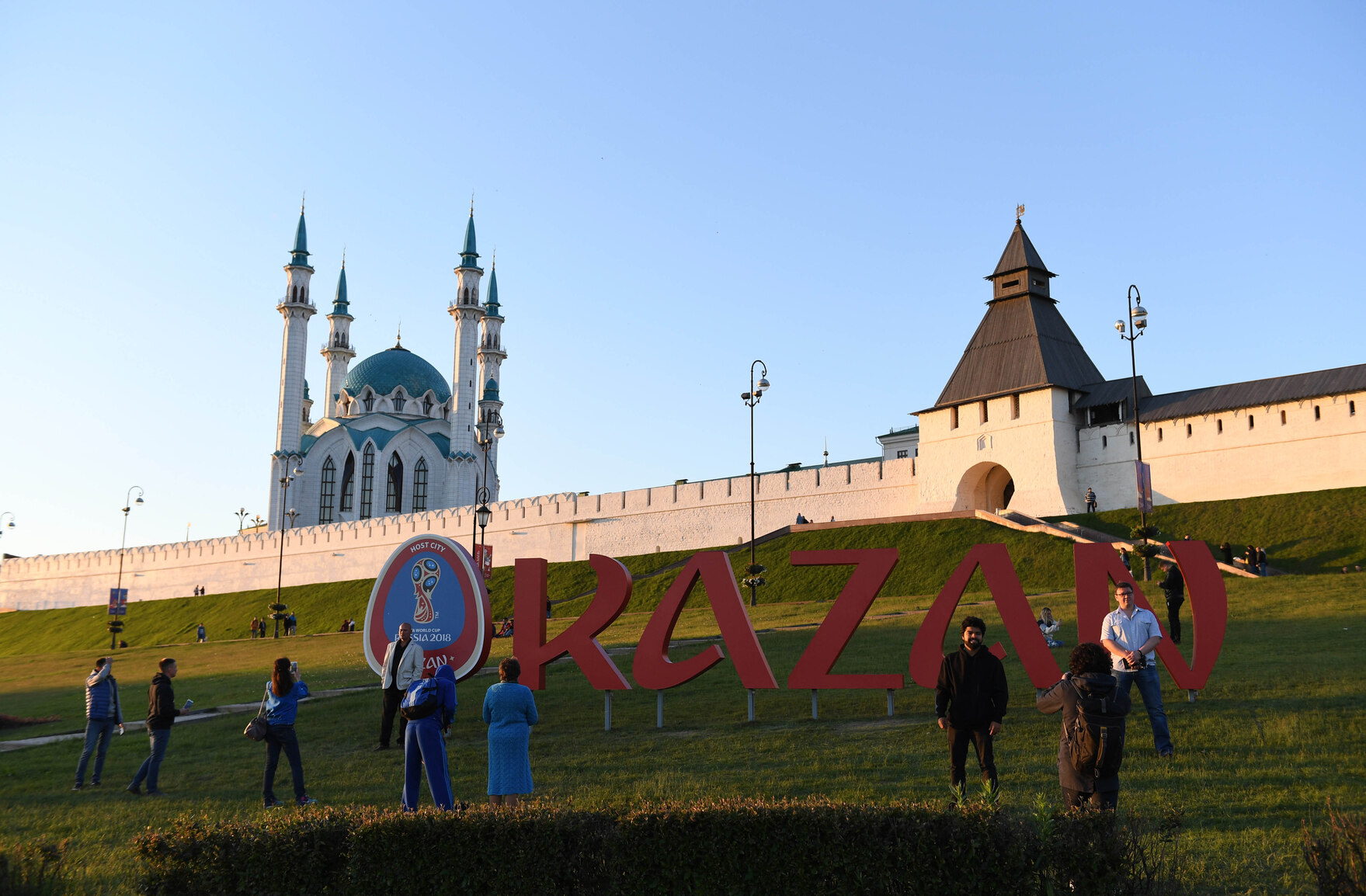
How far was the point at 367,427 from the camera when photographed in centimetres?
7975

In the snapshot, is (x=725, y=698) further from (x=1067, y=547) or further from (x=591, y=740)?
(x=1067, y=547)

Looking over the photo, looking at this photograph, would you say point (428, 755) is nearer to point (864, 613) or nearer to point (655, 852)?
point (655, 852)

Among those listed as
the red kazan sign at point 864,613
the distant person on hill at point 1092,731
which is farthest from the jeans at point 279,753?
the distant person on hill at point 1092,731

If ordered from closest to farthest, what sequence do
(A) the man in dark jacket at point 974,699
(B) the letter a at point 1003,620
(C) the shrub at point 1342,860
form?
(C) the shrub at point 1342,860 → (A) the man in dark jacket at point 974,699 → (B) the letter a at point 1003,620

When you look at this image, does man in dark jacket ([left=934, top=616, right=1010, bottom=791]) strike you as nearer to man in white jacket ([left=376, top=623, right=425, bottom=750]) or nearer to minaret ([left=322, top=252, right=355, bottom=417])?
man in white jacket ([left=376, top=623, right=425, bottom=750])

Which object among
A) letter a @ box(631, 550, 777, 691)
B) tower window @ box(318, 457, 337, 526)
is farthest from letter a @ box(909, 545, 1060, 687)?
tower window @ box(318, 457, 337, 526)

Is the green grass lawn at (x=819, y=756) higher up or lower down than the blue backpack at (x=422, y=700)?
lower down

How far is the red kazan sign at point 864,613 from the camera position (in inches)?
535

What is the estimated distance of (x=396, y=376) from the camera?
8438cm

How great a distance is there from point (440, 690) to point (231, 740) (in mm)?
7345

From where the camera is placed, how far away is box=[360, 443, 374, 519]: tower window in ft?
256

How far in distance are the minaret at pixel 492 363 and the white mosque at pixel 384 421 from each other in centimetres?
8

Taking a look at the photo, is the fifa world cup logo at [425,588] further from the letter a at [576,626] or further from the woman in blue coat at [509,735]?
the woman in blue coat at [509,735]

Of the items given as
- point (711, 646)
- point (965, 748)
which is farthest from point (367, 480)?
point (965, 748)
